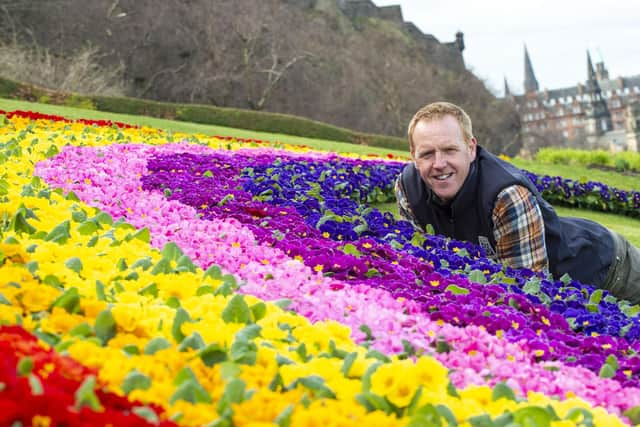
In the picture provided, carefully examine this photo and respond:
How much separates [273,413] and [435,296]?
4.74 ft

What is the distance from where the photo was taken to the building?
10638 cm

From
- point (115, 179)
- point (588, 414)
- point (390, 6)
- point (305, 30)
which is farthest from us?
point (390, 6)

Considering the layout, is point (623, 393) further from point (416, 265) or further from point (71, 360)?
point (71, 360)

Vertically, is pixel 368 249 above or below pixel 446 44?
below

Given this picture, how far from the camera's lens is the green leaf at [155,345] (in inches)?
79.7

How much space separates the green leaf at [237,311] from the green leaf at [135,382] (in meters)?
0.56

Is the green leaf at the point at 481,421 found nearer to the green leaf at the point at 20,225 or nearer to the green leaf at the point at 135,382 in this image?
the green leaf at the point at 135,382

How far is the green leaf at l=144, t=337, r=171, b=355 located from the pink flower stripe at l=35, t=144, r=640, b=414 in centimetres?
73

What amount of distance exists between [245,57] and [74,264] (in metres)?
30.5

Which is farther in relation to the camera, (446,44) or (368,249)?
(446,44)

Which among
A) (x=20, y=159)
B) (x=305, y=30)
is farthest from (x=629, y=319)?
(x=305, y=30)

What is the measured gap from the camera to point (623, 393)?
7.56 feet

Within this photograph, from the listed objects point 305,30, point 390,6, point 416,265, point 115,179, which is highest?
point 390,6

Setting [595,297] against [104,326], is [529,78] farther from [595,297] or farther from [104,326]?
[104,326]
